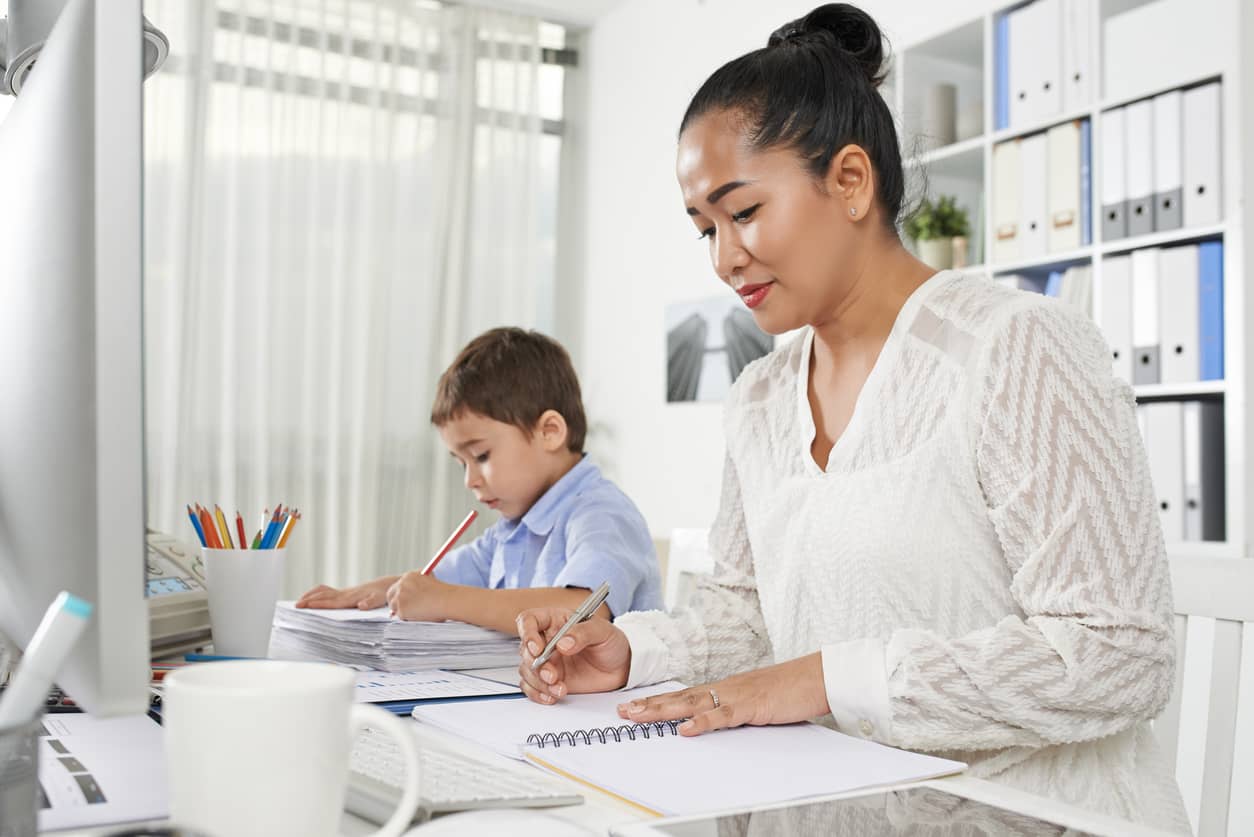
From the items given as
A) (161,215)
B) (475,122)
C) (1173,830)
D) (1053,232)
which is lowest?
(1173,830)

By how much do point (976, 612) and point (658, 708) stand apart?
34 cm

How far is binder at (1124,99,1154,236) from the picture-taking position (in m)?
2.28

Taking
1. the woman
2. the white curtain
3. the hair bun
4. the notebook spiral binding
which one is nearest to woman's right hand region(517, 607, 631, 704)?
the woman

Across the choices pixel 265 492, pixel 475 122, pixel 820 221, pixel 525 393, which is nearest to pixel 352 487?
pixel 265 492

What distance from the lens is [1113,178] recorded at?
236cm

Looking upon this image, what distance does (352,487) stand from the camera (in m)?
3.88

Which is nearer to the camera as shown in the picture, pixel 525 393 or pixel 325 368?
pixel 525 393

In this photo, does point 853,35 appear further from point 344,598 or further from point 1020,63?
point 1020,63

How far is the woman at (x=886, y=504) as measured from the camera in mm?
804

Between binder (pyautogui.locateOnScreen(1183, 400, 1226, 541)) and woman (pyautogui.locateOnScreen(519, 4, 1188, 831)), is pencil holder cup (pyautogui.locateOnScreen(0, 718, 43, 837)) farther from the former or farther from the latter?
binder (pyautogui.locateOnScreen(1183, 400, 1226, 541))

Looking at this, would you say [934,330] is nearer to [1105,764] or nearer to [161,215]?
[1105,764]

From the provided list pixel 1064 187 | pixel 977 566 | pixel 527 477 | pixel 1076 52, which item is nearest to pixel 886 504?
pixel 977 566

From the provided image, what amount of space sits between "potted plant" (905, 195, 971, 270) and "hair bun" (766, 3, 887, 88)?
1.70 metres

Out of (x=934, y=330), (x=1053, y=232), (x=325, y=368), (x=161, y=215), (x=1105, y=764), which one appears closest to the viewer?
(x=1105, y=764)
